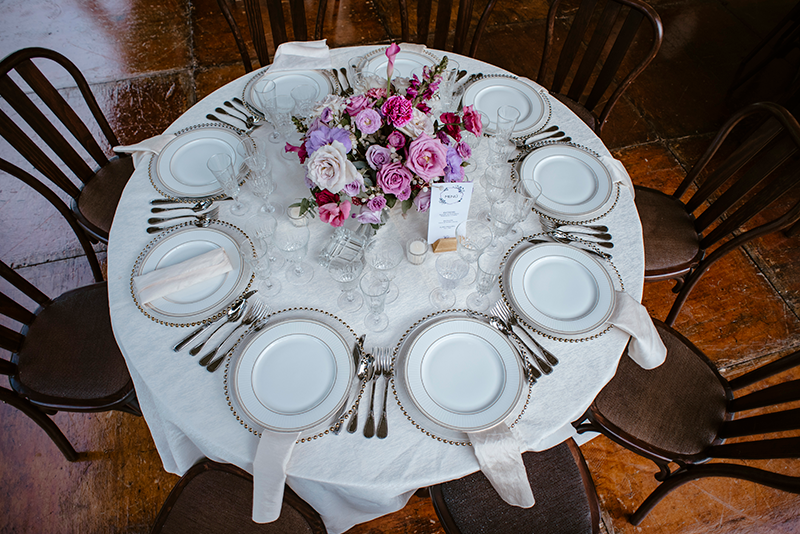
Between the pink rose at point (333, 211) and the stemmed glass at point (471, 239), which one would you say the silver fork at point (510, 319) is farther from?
the pink rose at point (333, 211)

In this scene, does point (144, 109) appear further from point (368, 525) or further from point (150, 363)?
point (368, 525)

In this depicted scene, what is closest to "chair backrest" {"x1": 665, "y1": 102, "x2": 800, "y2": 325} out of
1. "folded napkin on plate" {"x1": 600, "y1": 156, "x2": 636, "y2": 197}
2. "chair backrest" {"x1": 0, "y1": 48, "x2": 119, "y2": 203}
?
"folded napkin on plate" {"x1": 600, "y1": 156, "x2": 636, "y2": 197}

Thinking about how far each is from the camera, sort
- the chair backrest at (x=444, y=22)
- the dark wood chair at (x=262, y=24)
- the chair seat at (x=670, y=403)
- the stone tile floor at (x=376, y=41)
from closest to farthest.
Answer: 1. the chair seat at (x=670, y=403)
2. the stone tile floor at (x=376, y=41)
3. the dark wood chair at (x=262, y=24)
4. the chair backrest at (x=444, y=22)

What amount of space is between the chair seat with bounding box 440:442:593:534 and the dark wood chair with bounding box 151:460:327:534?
0.43 meters

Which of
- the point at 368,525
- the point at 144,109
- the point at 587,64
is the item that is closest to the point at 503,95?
the point at 587,64

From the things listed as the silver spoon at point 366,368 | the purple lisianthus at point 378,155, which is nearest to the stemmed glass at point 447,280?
the silver spoon at point 366,368

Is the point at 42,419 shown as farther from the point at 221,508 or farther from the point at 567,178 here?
the point at 567,178

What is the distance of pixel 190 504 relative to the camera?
1.36 metres

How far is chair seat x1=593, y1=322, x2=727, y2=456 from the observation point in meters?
1.54

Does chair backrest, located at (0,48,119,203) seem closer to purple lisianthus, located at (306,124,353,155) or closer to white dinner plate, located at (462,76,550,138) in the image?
purple lisianthus, located at (306,124,353,155)

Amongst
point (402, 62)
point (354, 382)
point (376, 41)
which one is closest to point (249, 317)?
point (354, 382)

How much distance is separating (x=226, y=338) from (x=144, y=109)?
104 inches

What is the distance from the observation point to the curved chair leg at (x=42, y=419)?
1496 millimetres

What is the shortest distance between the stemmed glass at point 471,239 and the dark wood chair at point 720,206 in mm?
925
